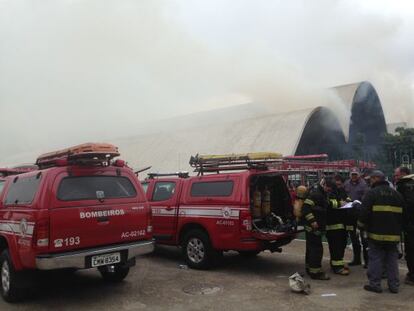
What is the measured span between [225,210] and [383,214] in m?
2.48

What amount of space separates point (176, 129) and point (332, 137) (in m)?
15.1

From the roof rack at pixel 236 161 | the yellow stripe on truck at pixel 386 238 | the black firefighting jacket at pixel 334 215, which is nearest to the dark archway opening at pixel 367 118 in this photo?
the roof rack at pixel 236 161

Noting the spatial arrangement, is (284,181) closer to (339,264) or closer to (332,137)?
(339,264)

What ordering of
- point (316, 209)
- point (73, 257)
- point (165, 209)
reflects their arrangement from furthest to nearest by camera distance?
point (165, 209)
point (316, 209)
point (73, 257)

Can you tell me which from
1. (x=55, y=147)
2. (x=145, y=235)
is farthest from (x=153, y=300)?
(x=55, y=147)

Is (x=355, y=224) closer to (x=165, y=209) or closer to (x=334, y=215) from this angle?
(x=334, y=215)

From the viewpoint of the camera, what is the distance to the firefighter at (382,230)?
5.79 m

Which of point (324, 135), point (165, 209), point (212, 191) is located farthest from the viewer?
point (324, 135)

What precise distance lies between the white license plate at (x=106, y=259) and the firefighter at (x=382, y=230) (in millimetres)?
3382

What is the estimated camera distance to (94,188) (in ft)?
19.0


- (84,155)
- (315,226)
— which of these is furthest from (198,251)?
(84,155)

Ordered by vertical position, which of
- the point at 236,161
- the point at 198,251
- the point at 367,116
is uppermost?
the point at 367,116

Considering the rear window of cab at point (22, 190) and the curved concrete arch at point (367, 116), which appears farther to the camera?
the curved concrete arch at point (367, 116)

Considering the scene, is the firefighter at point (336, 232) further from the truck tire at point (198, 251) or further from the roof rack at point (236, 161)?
the truck tire at point (198, 251)
